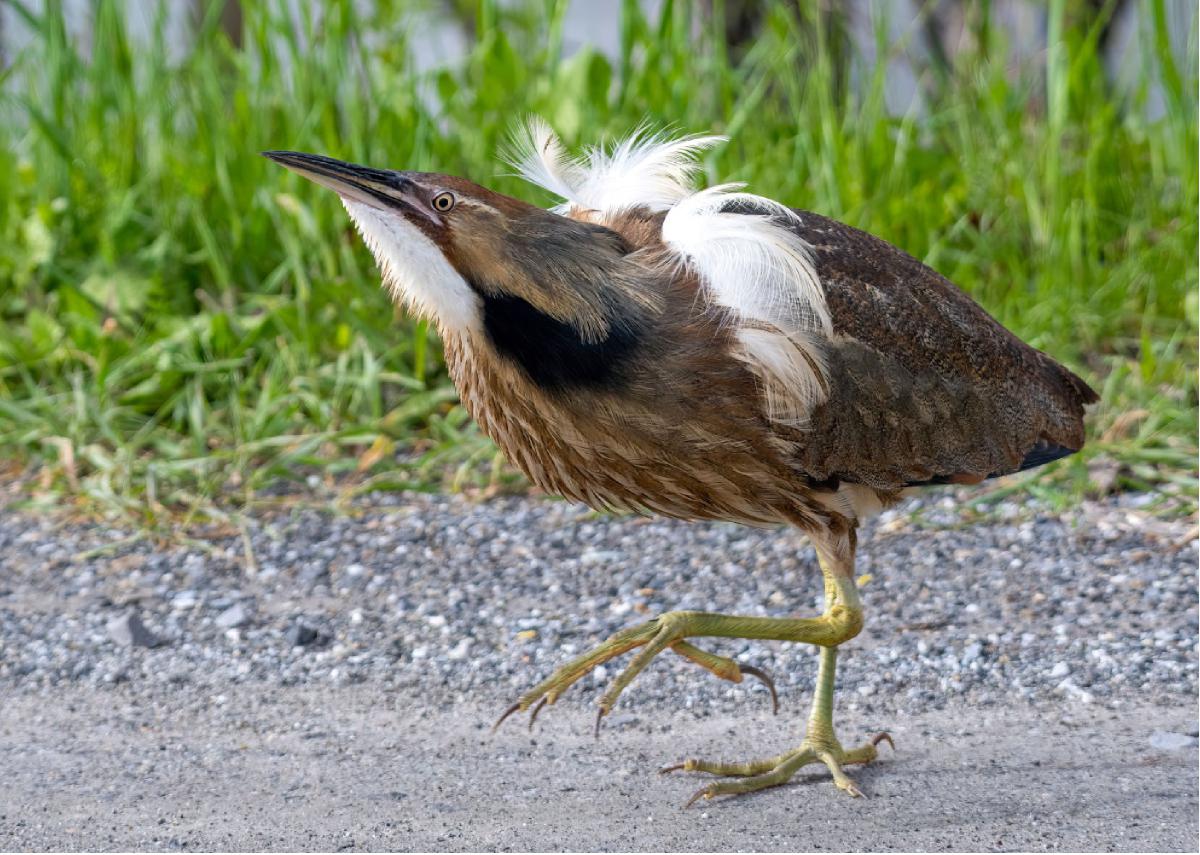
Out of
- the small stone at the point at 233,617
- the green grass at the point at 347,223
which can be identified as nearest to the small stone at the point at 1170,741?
the green grass at the point at 347,223

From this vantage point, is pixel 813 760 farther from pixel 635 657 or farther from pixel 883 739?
pixel 635 657

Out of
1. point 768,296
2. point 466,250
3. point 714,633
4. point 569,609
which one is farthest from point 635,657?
point 569,609

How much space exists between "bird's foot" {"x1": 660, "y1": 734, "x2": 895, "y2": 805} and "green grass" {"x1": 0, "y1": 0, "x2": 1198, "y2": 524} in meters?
1.85

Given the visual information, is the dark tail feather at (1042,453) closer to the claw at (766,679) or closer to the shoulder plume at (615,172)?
the claw at (766,679)

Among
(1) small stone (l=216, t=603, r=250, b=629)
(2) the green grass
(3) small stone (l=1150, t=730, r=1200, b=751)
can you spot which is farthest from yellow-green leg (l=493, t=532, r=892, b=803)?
(2) the green grass

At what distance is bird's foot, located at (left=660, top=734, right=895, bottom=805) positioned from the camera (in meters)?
3.56

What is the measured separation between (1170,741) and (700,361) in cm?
145

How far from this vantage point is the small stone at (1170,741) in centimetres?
365

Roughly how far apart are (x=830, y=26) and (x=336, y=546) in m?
3.88

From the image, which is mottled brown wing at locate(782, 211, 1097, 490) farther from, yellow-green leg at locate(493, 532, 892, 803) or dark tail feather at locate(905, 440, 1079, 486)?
yellow-green leg at locate(493, 532, 892, 803)

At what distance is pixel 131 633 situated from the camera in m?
4.34

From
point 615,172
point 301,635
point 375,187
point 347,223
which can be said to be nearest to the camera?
point 375,187

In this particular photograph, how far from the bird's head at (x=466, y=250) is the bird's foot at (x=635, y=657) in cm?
66

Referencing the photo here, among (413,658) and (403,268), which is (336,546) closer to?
(413,658)
